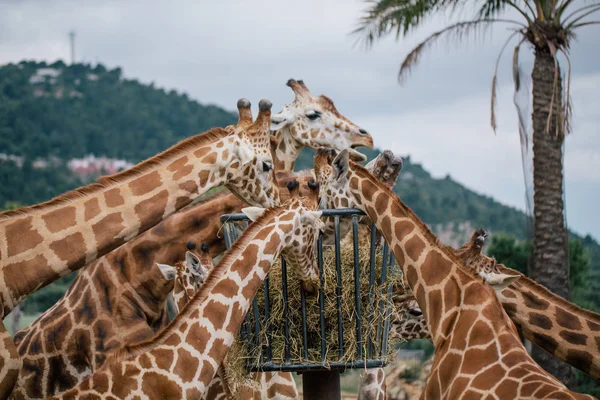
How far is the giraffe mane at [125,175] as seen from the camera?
18.7ft

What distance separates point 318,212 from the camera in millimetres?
5723

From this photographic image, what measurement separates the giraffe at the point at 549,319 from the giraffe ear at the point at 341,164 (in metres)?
1.05

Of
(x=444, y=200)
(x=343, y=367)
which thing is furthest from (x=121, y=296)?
(x=444, y=200)

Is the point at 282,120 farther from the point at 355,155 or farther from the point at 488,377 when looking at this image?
the point at 488,377

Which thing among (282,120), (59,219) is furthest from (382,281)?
(282,120)

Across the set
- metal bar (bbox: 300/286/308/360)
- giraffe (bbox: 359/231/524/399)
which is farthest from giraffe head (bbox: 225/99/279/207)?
giraffe (bbox: 359/231/524/399)

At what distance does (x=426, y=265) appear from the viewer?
5.56 meters

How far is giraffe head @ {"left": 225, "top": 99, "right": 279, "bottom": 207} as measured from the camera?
21.1ft

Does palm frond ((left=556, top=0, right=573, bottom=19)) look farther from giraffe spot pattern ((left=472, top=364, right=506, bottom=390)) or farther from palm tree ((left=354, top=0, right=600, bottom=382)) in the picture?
giraffe spot pattern ((left=472, top=364, right=506, bottom=390))

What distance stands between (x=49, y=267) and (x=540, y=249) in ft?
31.4

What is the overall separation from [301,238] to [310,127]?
2.51 meters

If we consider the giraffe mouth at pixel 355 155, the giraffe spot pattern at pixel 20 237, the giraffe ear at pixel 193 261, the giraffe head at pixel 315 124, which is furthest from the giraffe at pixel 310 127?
the giraffe spot pattern at pixel 20 237

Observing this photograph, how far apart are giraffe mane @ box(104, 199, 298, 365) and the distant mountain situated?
107ft

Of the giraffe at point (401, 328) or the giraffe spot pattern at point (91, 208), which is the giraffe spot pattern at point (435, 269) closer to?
the giraffe at point (401, 328)
